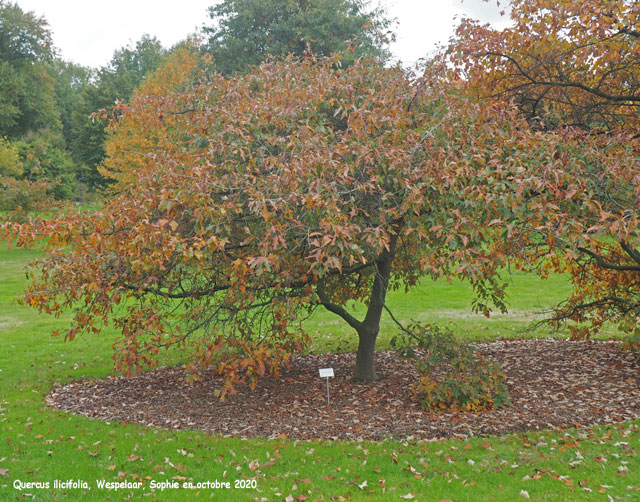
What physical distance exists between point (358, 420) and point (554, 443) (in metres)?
2.24

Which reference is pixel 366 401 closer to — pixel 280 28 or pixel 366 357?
pixel 366 357

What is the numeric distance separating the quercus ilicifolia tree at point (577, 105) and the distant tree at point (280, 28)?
683 inches

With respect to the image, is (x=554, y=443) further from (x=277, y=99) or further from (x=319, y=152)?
(x=277, y=99)

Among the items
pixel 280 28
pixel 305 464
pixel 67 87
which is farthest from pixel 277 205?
pixel 67 87

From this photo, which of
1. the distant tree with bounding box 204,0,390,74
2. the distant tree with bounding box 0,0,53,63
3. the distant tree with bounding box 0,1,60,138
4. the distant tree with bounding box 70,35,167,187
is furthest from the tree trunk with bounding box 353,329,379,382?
the distant tree with bounding box 0,0,53,63

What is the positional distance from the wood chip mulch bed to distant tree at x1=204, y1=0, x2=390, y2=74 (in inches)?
741

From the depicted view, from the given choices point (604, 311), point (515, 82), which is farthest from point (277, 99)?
point (604, 311)

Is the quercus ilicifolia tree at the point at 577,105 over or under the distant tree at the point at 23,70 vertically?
under

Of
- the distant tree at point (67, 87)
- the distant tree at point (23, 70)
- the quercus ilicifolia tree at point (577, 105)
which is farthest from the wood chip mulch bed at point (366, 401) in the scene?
the distant tree at point (67, 87)

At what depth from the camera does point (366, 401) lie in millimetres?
7406

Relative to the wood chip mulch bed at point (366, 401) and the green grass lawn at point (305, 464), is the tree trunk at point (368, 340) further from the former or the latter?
the green grass lawn at point (305, 464)

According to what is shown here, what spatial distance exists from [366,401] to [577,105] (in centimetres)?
541

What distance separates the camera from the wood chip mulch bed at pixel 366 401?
6.41 m

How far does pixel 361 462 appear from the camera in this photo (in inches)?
210
